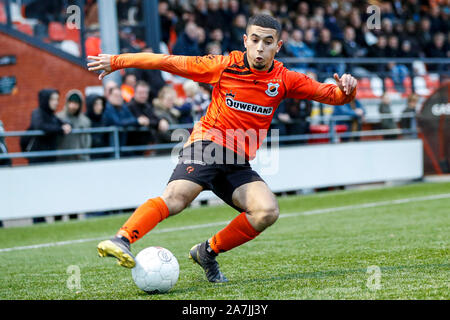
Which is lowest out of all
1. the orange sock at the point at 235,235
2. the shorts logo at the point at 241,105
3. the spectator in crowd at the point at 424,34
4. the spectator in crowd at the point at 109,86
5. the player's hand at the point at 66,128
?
the orange sock at the point at 235,235

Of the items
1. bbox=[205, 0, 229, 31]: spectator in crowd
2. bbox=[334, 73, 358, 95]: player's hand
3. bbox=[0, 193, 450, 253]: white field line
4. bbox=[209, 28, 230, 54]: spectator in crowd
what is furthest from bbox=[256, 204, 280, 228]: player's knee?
bbox=[205, 0, 229, 31]: spectator in crowd

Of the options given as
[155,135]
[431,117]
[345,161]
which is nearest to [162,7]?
[155,135]

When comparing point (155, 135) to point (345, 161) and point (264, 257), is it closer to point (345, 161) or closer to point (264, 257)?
point (345, 161)

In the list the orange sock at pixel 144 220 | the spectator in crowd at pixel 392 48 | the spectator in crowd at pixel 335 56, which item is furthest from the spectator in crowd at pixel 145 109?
the spectator in crowd at pixel 392 48

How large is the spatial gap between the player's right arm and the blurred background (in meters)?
6.19

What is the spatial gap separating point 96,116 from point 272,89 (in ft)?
23.1

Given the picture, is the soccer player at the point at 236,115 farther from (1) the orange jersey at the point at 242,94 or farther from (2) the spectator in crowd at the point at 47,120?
(2) the spectator in crowd at the point at 47,120

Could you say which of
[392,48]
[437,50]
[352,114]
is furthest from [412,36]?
[352,114]

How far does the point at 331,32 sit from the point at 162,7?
17.0 feet

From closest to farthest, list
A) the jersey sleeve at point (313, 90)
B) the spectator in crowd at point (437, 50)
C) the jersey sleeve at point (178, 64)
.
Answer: the jersey sleeve at point (178, 64) → the jersey sleeve at point (313, 90) → the spectator in crowd at point (437, 50)

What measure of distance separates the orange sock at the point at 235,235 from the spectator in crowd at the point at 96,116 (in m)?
6.91

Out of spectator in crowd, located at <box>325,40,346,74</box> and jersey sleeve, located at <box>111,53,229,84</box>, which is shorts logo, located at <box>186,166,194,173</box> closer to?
jersey sleeve, located at <box>111,53,229,84</box>

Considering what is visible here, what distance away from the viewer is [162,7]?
50.1ft

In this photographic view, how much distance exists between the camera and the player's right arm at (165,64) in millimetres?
5000
